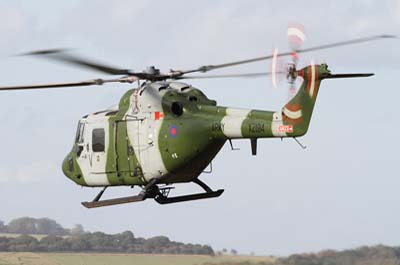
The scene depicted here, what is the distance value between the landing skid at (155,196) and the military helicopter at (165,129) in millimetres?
24

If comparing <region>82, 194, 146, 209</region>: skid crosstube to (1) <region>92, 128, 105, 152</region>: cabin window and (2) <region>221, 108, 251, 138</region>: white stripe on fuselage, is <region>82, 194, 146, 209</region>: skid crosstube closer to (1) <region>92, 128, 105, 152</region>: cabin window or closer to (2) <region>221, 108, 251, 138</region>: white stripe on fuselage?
(1) <region>92, 128, 105, 152</region>: cabin window

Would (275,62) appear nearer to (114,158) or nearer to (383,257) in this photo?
(114,158)

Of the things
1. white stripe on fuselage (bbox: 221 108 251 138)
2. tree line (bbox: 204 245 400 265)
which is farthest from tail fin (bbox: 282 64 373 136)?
tree line (bbox: 204 245 400 265)

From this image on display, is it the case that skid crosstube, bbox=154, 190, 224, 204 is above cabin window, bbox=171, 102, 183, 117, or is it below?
below

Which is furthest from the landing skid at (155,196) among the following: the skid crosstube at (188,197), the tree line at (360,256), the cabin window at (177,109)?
the tree line at (360,256)

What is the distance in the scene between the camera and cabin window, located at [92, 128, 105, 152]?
30750mm

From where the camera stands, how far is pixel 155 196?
30172 millimetres

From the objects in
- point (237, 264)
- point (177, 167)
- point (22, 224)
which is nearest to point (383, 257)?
point (237, 264)

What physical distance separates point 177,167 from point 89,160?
2911 mm

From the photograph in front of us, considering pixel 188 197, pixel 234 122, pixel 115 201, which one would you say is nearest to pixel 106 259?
pixel 188 197

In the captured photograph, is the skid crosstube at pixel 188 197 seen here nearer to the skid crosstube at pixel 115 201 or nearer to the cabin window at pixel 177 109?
the skid crosstube at pixel 115 201

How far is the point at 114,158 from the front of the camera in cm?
3034

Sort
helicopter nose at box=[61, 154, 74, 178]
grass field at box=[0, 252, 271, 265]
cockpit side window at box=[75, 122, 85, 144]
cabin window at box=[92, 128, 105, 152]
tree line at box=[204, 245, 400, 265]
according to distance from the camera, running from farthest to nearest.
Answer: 1. grass field at box=[0, 252, 271, 265]
2. tree line at box=[204, 245, 400, 265]
3. helicopter nose at box=[61, 154, 74, 178]
4. cockpit side window at box=[75, 122, 85, 144]
5. cabin window at box=[92, 128, 105, 152]

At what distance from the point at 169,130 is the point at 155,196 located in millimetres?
1902
